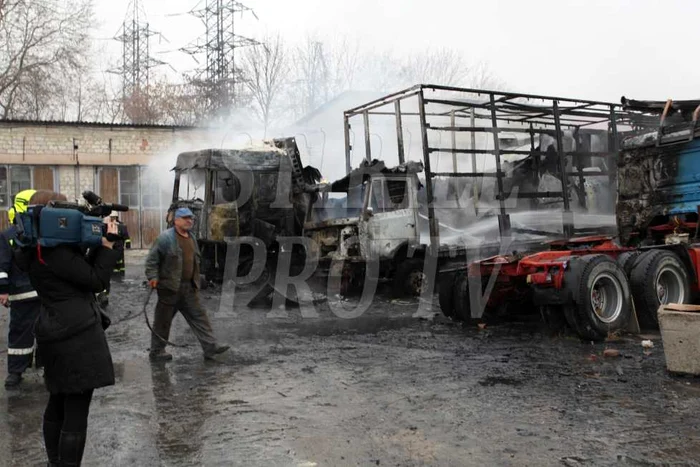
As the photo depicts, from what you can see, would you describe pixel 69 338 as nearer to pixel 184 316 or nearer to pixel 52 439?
pixel 52 439

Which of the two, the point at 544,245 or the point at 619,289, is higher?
the point at 544,245

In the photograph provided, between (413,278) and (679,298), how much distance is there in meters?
4.54

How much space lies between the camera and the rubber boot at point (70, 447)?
132 inches

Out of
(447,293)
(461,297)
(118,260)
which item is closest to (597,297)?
(461,297)

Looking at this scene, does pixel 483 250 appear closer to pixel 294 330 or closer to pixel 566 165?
pixel 566 165

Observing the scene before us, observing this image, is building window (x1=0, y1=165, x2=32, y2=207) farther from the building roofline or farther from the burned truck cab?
the burned truck cab

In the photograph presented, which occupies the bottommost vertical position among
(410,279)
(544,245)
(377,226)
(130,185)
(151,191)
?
(410,279)

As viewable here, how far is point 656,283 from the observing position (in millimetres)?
7633

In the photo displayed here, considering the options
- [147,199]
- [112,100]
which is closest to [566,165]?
[147,199]

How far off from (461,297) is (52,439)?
19.8 ft

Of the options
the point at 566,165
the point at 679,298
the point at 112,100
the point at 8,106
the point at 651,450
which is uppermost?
the point at 112,100

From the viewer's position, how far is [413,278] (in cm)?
1121

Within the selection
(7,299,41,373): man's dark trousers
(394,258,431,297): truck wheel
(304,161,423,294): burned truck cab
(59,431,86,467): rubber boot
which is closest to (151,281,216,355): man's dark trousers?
(7,299,41,373): man's dark trousers

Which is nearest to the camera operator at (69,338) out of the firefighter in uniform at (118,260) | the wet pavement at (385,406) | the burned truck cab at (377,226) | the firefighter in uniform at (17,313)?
the firefighter in uniform at (118,260)
